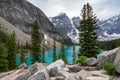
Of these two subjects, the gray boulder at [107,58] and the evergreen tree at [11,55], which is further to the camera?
the evergreen tree at [11,55]

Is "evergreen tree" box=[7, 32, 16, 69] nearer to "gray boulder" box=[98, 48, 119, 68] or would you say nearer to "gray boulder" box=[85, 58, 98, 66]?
"gray boulder" box=[85, 58, 98, 66]

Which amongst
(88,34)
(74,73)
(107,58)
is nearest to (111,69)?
(107,58)

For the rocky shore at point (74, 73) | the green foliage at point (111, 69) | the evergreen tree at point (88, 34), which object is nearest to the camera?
the rocky shore at point (74, 73)

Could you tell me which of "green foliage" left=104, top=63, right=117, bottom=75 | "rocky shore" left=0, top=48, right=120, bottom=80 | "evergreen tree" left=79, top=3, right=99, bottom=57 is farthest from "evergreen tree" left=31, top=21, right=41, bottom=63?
"green foliage" left=104, top=63, right=117, bottom=75

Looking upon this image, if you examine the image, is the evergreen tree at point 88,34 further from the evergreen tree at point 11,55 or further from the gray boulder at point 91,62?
the evergreen tree at point 11,55

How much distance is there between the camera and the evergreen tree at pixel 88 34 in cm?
4281

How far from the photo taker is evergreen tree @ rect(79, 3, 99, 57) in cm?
4281

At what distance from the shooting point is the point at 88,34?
43.9m

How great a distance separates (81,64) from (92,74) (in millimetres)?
5067

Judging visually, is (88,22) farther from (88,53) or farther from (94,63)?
(94,63)

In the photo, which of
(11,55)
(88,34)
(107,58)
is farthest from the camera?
(11,55)

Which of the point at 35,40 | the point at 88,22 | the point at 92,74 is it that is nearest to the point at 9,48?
the point at 35,40

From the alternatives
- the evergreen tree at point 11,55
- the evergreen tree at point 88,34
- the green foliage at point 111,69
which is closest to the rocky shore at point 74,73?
the green foliage at point 111,69

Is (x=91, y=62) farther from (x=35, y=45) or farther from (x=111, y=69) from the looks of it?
(x=35, y=45)
